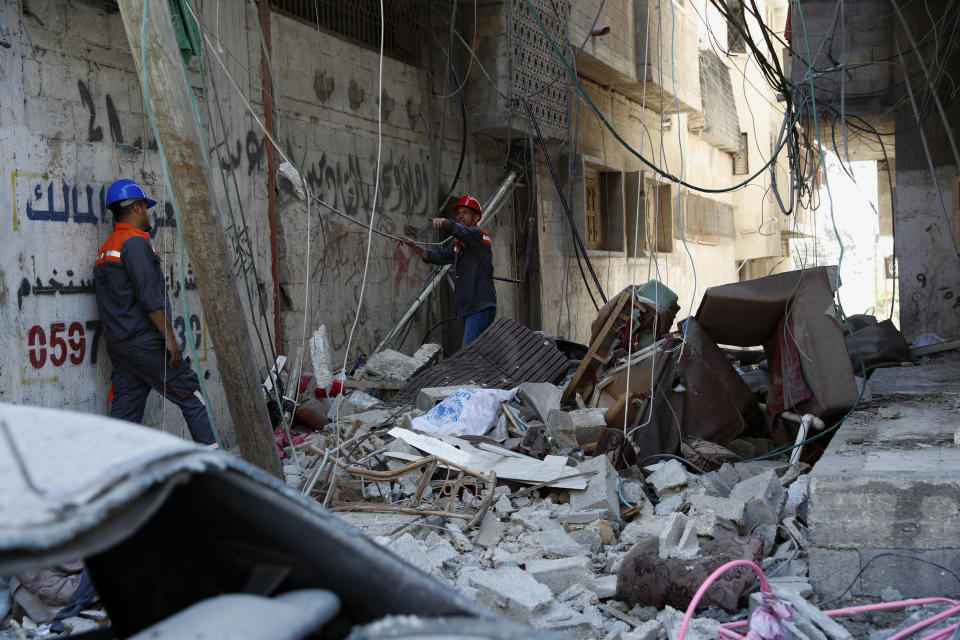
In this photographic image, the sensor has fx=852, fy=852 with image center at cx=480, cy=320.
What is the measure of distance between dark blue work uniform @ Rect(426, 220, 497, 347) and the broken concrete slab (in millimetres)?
1800

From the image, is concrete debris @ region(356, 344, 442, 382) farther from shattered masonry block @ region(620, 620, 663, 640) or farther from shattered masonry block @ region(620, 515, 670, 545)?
shattered masonry block @ region(620, 620, 663, 640)

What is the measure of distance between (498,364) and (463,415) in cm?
182

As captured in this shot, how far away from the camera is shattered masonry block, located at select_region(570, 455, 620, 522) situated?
491cm

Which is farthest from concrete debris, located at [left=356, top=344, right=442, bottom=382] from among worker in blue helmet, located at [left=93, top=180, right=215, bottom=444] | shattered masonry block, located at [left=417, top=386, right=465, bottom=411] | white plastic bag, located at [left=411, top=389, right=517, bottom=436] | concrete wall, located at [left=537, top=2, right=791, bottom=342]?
worker in blue helmet, located at [left=93, top=180, right=215, bottom=444]

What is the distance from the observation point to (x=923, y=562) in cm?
359

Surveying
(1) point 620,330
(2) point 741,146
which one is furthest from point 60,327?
(2) point 741,146

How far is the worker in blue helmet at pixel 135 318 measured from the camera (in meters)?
5.57

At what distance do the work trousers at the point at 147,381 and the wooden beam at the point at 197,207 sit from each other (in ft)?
5.31

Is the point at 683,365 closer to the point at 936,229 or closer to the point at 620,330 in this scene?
the point at 620,330

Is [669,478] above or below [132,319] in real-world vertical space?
below

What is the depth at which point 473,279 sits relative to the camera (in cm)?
908

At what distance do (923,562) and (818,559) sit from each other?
41cm

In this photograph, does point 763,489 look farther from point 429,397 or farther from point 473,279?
point 473,279

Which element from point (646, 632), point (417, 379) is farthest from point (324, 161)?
point (646, 632)
